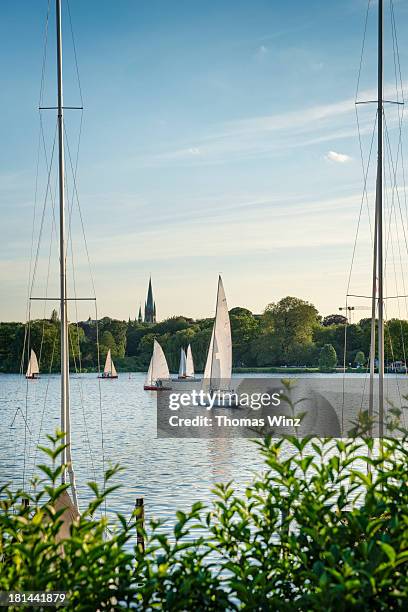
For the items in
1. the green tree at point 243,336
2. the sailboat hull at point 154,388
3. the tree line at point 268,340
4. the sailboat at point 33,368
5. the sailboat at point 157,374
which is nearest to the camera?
the sailboat hull at point 154,388

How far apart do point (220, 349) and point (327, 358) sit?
48698 mm

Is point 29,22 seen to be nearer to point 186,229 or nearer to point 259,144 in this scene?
point 259,144

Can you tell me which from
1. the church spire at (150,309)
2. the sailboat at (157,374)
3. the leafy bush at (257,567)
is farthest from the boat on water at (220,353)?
the church spire at (150,309)

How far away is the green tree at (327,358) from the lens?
87938 millimetres

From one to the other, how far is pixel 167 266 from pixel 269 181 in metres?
45.9

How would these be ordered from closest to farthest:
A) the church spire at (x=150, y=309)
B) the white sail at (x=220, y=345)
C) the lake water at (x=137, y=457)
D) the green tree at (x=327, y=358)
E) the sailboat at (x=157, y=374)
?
the lake water at (x=137, y=457)
the white sail at (x=220, y=345)
the sailboat at (x=157, y=374)
the green tree at (x=327, y=358)
the church spire at (x=150, y=309)

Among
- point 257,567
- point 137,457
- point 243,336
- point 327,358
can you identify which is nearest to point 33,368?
point 243,336

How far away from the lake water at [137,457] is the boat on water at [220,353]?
12.1ft

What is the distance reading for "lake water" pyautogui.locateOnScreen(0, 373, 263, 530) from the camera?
64.6ft

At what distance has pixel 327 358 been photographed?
88250 millimetres

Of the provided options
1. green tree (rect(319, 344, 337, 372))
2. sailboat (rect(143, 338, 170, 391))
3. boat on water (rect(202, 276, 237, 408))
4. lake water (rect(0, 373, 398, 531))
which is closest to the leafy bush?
lake water (rect(0, 373, 398, 531))

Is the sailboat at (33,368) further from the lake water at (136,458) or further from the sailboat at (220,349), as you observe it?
the sailboat at (220,349)

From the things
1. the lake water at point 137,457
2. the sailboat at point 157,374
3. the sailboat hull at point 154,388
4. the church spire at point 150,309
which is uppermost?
the church spire at point 150,309

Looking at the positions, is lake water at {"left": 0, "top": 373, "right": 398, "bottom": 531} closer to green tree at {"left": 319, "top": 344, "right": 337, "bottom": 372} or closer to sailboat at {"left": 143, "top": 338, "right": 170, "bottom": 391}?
sailboat at {"left": 143, "top": 338, "right": 170, "bottom": 391}
